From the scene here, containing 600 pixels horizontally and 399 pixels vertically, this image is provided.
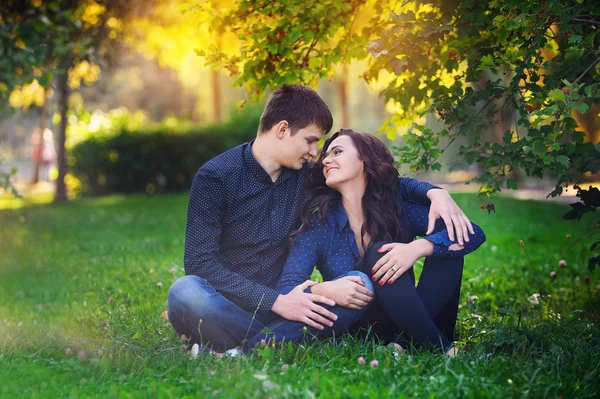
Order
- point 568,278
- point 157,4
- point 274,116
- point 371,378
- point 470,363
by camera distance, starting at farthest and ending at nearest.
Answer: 1. point 157,4
2. point 568,278
3. point 274,116
4. point 470,363
5. point 371,378

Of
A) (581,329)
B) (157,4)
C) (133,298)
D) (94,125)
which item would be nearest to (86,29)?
(157,4)

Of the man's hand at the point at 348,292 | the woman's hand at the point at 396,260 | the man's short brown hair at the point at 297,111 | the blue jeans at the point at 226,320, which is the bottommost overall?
the blue jeans at the point at 226,320

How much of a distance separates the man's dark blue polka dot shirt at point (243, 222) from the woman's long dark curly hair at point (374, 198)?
101mm

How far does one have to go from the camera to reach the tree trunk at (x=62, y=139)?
13992 millimetres

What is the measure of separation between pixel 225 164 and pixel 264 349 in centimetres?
105

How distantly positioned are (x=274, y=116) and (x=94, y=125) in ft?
42.7

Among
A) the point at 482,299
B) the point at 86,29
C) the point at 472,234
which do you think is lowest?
the point at 482,299

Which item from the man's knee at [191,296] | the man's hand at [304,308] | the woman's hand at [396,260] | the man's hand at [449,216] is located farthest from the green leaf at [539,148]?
the man's knee at [191,296]

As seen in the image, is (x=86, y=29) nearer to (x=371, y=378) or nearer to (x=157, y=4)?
(x=157, y=4)

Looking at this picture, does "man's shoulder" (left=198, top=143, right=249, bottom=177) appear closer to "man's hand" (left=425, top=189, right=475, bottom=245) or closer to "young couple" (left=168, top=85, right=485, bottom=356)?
"young couple" (left=168, top=85, right=485, bottom=356)

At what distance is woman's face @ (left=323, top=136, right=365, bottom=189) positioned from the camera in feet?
A: 11.9

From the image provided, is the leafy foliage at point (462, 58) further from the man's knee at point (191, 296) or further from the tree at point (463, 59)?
the man's knee at point (191, 296)

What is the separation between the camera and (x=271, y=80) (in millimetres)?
4324

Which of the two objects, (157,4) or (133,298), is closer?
(133,298)
